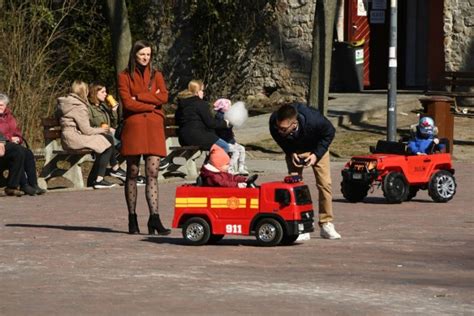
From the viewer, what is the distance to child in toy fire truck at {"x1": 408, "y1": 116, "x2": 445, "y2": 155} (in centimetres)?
1809

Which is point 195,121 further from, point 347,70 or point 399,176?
point 347,70

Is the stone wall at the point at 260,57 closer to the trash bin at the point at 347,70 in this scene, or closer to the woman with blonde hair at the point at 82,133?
the trash bin at the point at 347,70

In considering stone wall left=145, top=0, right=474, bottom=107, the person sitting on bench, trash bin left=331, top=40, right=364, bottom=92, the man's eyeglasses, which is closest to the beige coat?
the person sitting on bench

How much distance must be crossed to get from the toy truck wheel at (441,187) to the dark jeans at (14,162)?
4936 millimetres

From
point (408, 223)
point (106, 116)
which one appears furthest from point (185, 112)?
point (408, 223)

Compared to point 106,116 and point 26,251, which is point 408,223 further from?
point 106,116

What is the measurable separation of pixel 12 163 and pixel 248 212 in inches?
230

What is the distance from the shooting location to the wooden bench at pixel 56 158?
63.3 ft

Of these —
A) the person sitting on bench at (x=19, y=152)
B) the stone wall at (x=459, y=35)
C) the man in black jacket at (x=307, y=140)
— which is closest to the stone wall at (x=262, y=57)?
the stone wall at (x=459, y=35)

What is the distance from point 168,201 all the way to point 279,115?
5.05m

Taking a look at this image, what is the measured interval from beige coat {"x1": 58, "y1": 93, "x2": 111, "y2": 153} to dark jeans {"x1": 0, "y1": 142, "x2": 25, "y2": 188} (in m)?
1.15

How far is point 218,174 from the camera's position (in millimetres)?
13336

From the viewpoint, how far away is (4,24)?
22.9m

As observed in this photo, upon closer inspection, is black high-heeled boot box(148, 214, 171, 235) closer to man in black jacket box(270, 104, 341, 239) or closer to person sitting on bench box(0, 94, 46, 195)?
man in black jacket box(270, 104, 341, 239)
